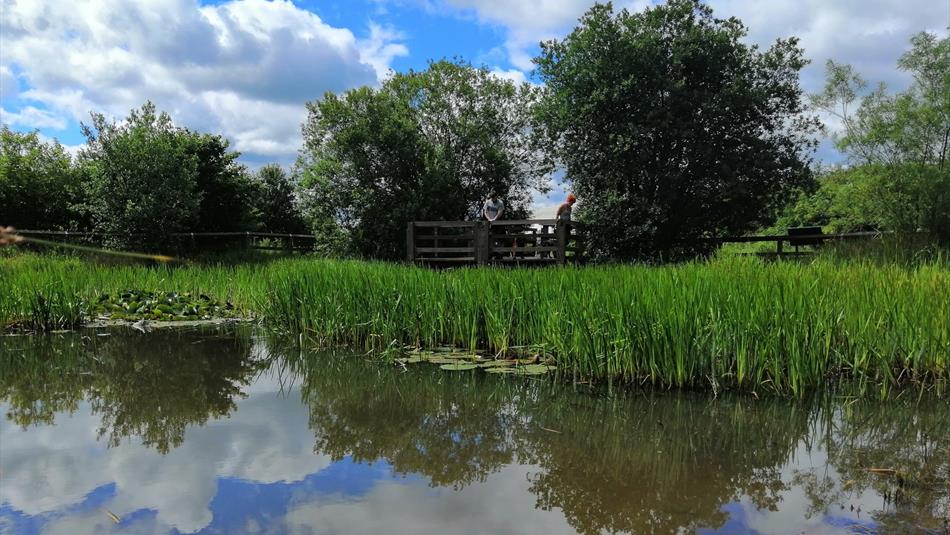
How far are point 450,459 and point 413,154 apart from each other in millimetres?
12618

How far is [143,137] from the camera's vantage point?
14.8m

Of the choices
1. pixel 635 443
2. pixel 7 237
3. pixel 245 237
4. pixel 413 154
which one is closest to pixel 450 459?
pixel 635 443

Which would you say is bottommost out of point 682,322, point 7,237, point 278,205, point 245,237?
point 682,322

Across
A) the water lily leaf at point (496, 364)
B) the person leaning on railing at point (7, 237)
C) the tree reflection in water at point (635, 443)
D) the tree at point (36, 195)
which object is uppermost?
the tree at point (36, 195)

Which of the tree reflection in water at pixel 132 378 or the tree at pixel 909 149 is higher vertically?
the tree at pixel 909 149

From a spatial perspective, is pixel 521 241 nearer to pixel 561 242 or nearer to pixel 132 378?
pixel 561 242

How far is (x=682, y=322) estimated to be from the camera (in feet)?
14.2

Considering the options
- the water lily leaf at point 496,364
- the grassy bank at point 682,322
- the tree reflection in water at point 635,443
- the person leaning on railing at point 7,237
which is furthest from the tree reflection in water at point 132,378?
the person leaning on railing at point 7,237

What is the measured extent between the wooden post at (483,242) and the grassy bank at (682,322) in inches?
206

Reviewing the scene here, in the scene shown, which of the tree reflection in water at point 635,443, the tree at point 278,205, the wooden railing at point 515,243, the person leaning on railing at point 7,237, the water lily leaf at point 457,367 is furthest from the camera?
the tree at point 278,205

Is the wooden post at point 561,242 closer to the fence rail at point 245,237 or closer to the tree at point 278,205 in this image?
the fence rail at point 245,237

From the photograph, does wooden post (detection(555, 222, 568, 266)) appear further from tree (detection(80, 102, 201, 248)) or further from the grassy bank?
tree (detection(80, 102, 201, 248))

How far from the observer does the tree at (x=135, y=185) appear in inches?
568

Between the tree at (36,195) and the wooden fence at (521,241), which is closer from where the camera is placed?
the wooden fence at (521,241)
